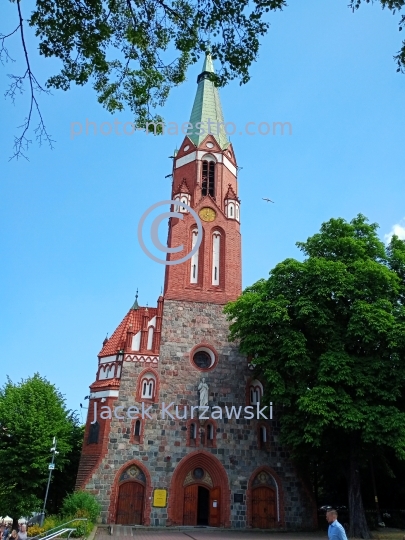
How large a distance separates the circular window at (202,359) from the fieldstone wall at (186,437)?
519 mm

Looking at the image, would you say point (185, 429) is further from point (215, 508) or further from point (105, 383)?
point (105, 383)

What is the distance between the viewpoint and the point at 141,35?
271 inches

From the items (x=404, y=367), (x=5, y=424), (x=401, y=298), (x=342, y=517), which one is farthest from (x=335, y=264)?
(x=5, y=424)

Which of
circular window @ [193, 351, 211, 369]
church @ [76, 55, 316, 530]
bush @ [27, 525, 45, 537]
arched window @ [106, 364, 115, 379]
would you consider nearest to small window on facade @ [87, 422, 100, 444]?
church @ [76, 55, 316, 530]

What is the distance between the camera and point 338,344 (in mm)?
20391

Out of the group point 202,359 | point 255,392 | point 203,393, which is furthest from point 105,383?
point 255,392

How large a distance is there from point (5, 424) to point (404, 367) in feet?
67.7

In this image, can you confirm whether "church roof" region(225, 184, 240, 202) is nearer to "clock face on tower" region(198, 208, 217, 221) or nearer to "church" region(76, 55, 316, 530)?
"clock face on tower" region(198, 208, 217, 221)

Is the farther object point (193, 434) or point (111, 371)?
point (111, 371)

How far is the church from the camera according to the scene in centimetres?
2222

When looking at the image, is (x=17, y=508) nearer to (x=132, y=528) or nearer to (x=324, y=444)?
(x=132, y=528)

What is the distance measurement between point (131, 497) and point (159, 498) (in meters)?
1.36

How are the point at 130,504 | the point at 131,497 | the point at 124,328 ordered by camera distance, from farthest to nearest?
the point at 124,328
the point at 131,497
the point at 130,504

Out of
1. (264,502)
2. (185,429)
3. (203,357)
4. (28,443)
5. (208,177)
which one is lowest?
(264,502)
